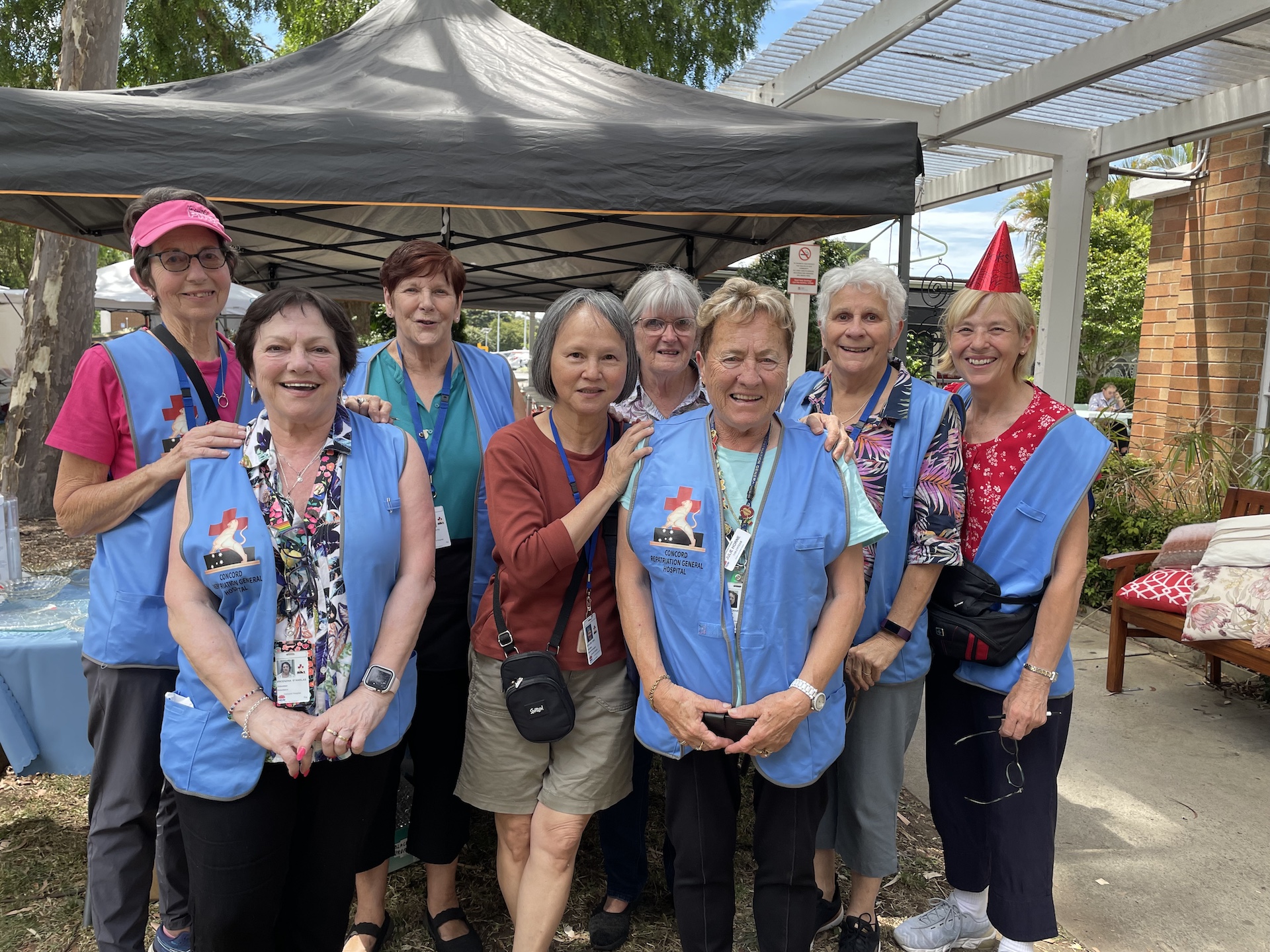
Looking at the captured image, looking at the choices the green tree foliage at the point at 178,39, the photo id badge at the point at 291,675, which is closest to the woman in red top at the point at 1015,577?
the photo id badge at the point at 291,675

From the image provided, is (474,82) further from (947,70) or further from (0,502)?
(947,70)

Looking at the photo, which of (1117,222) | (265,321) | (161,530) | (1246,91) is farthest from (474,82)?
(1117,222)

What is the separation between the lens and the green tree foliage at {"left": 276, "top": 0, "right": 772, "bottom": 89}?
845cm

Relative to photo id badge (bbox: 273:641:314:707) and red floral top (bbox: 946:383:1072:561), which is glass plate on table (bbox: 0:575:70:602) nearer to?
photo id badge (bbox: 273:641:314:707)

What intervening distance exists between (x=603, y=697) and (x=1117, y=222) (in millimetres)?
28195

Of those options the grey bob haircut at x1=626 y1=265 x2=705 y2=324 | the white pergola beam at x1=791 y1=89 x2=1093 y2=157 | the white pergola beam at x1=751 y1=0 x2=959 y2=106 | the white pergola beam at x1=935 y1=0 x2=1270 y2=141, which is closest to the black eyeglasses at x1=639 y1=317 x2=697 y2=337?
the grey bob haircut at x1=626 y1=265 x2=705 y2=324

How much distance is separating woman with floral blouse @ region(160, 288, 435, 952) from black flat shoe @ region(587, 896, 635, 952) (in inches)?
33.5

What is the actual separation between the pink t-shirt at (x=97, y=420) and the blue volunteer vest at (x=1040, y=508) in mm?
2164

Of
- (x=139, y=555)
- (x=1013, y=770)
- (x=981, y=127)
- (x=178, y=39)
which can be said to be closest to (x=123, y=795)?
(x=139, y=555)

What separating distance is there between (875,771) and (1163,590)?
277 centimetres

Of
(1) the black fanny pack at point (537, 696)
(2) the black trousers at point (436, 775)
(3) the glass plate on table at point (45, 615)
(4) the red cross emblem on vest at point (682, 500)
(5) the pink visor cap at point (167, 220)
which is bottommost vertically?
(2) the black trousers at point (436, 775)

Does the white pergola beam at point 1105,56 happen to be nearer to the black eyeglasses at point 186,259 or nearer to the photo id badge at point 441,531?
the photo id badge at point 441,531

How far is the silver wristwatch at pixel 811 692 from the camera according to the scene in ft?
6.14

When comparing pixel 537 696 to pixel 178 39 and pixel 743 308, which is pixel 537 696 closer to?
pixel 743 308
